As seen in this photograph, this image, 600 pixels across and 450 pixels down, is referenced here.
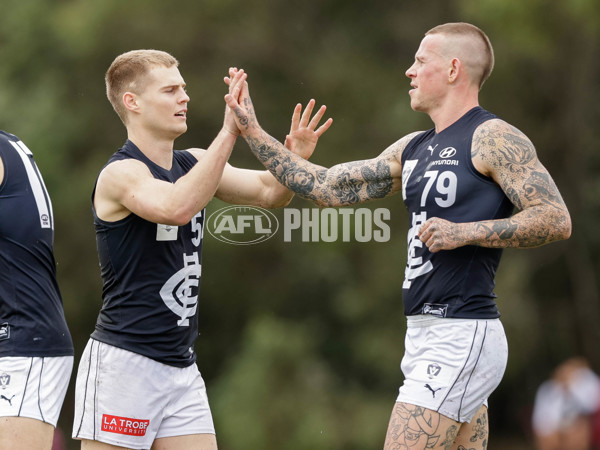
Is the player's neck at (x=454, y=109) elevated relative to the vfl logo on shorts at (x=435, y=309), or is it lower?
elevated

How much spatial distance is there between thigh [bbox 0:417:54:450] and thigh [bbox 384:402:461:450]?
1.45 metres

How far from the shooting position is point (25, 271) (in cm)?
392

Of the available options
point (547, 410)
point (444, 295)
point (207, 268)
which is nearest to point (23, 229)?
point (444, 295)

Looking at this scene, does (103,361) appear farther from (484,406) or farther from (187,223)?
(484,406)

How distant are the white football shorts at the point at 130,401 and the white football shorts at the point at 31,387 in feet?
0.49

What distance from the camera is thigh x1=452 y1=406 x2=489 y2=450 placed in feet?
13.2

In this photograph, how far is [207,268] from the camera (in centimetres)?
1062

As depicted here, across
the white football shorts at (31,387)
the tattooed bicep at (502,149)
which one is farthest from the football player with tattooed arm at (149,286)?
the tattooed bicep at (502,149)

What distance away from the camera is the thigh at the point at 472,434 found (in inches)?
159

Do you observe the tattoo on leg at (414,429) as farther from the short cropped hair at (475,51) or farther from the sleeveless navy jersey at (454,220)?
the short cropped hair at (475,51)

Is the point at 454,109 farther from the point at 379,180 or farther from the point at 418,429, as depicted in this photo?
the point at 418,429

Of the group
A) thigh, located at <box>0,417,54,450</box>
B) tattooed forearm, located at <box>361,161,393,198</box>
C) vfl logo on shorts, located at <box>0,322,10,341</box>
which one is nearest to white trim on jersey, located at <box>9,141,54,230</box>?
vfl logo on shorts, located at <box>0,322,10,341</box>

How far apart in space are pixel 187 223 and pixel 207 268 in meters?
6.57

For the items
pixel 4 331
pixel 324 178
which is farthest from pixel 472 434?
pixel 4 331
